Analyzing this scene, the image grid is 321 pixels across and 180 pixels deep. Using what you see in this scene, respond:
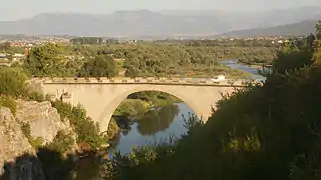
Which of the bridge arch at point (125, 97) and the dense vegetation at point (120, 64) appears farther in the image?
the dense vegetation at point (120, 64)

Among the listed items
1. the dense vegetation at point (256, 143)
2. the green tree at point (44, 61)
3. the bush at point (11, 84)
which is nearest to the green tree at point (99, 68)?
the green tree at point (44, 61)

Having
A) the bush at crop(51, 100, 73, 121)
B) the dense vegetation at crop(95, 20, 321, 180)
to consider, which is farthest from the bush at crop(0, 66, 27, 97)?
the dense vegetation at crop(95, 20, 321, 180)

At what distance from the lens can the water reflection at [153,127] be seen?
71.9 feet

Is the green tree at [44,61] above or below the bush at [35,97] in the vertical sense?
above

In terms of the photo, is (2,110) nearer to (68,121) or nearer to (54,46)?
(68,121)

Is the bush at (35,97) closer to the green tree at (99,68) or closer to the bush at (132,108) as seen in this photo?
the bush at (132,108)

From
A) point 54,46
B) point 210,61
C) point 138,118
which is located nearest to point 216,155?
point 138,118

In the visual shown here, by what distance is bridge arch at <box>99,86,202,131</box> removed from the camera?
71.1 ft

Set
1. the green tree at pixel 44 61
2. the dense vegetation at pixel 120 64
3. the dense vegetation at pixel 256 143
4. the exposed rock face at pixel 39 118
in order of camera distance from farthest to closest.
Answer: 1. the dense vegetation at pixel 120 64
2. the green tree at pixel 44 61
3. the exposed rock face at pixel 39 118
4. the dense vegetation at pixel 256 143

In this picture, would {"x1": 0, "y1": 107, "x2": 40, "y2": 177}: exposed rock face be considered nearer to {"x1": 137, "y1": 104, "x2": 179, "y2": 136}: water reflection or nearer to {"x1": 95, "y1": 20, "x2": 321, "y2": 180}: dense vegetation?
{"x1": 95, "y1": 20, "x2": 321, "y2": 180}: dense vegetation

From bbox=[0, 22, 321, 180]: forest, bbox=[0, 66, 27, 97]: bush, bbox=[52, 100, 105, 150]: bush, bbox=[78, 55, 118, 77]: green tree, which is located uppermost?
bbox=[0, 22, 321, 180]: forest

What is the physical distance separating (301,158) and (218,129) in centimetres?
173

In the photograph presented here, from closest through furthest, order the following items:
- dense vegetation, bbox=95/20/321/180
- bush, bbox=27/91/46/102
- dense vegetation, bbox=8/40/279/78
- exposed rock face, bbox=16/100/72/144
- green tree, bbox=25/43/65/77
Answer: dense vegetation, bbox=95/20/321/180, exposed rock face, bbox=16/100/72/144, bush, bbox=27/91/46/102, green tree, bbox=25/43/65/77, dense vegetation, bbox=8/40/279/78

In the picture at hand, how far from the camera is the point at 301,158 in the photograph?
437 centimetres
